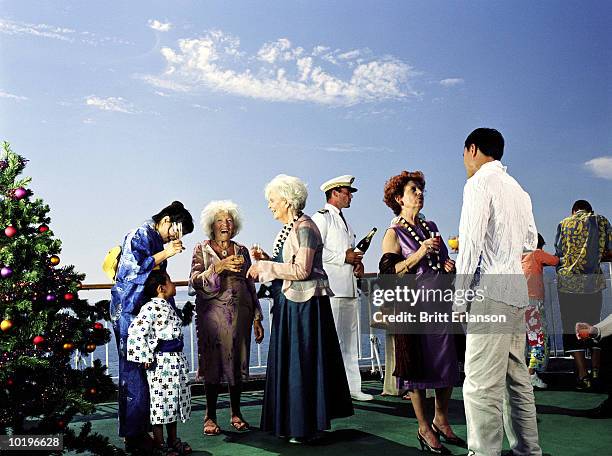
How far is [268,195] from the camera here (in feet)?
12.7

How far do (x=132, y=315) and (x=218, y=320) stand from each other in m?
0.67

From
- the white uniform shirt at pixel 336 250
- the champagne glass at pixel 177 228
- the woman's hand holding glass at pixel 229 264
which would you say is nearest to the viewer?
the champagne glass at pixel 177 228

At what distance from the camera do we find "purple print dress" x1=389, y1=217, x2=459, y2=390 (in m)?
3.51

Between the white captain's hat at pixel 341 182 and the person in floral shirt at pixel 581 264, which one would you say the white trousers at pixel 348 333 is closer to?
the white captain's hat at pixel 341 182

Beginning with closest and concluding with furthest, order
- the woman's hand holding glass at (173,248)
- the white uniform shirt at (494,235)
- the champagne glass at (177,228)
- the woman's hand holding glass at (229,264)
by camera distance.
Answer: the white uniform shirt at (494,235)
the woman's hand holding glass at (173,248)
the champagne glass at (177,228)
the woman's hand holding glass at (229,264)

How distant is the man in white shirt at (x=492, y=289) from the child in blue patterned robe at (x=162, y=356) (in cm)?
153

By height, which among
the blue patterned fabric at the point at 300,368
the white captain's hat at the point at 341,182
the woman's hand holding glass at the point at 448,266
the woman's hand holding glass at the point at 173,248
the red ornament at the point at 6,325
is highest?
the white captain's hat at the point at 341,182

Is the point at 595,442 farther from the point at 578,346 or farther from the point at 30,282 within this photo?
the point at 30,282

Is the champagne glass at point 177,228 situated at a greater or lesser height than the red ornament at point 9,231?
greater

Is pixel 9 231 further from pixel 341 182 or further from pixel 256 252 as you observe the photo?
pixel 341 182

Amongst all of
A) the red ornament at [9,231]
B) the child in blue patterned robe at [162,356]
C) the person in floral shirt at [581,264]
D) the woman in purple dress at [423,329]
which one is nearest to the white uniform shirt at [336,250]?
the woman in purple dress at [423,329]

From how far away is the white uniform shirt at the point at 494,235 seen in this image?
2.83 meters

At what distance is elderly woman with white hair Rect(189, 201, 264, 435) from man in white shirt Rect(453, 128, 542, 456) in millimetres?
1683

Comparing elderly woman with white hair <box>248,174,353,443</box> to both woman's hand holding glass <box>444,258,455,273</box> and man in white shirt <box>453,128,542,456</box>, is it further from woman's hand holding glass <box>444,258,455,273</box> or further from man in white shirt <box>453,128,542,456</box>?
man in white shirt <box>453,128,542,456</box>
